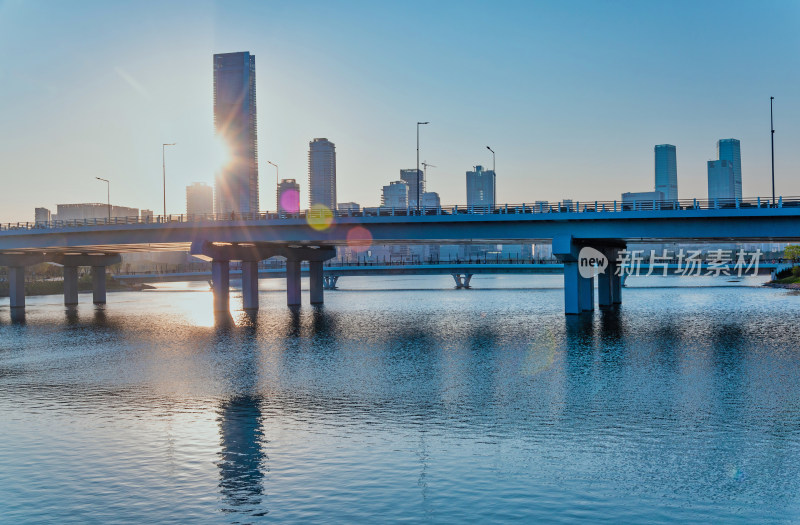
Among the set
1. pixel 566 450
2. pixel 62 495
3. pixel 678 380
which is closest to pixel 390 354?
pixel 678 380

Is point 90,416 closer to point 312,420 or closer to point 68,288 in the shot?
point 312,420

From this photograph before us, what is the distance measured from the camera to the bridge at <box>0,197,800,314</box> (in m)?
75.6

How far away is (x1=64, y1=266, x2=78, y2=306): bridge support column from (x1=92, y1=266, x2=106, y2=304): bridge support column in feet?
12.3

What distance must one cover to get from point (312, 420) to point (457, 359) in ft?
70.2

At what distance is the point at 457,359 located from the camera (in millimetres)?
50438

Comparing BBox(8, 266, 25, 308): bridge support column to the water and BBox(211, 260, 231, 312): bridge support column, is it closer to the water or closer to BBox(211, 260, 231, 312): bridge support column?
BBox(211, 260, 231, 312): bridge support column

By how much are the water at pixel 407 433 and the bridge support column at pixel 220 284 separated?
4833cm

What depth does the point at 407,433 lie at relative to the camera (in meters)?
27.7

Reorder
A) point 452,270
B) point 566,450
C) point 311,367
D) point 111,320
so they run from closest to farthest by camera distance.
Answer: point 566,450, point 311,367, point 111,320, point 452,270

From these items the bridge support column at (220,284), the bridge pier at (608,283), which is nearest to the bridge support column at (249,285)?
the bridge support column at (220,284)

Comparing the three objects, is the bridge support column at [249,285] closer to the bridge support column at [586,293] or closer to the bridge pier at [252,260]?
the bridge pier at [252,260]

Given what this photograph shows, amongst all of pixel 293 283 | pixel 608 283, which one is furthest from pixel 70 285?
pixel 608 283

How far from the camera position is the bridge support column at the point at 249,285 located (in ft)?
384

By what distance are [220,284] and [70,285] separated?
50409 mm
